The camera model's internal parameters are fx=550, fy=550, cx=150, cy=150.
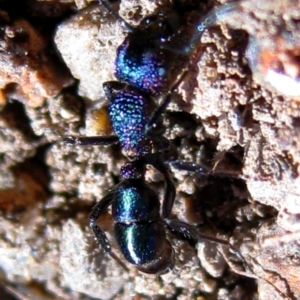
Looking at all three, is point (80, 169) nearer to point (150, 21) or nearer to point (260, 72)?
point (150, 21)

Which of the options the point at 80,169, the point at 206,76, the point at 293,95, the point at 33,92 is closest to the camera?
the point at 293,95

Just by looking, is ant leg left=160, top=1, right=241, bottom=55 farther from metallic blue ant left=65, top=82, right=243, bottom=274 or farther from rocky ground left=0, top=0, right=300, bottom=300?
metallic blue ant left=65, top=82, right=243, bottom=274

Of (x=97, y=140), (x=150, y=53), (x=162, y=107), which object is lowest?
(x=97, y=140)

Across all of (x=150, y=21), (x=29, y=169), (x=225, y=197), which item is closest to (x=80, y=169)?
(x=29, y=169)

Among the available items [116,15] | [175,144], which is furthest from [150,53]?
[175,144]

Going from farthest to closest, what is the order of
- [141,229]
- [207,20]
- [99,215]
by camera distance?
[99,215] → [141,229] → [207,20]

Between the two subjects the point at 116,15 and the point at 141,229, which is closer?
the point at 116,15

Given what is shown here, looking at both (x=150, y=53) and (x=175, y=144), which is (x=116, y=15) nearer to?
(x=150, y=53)
